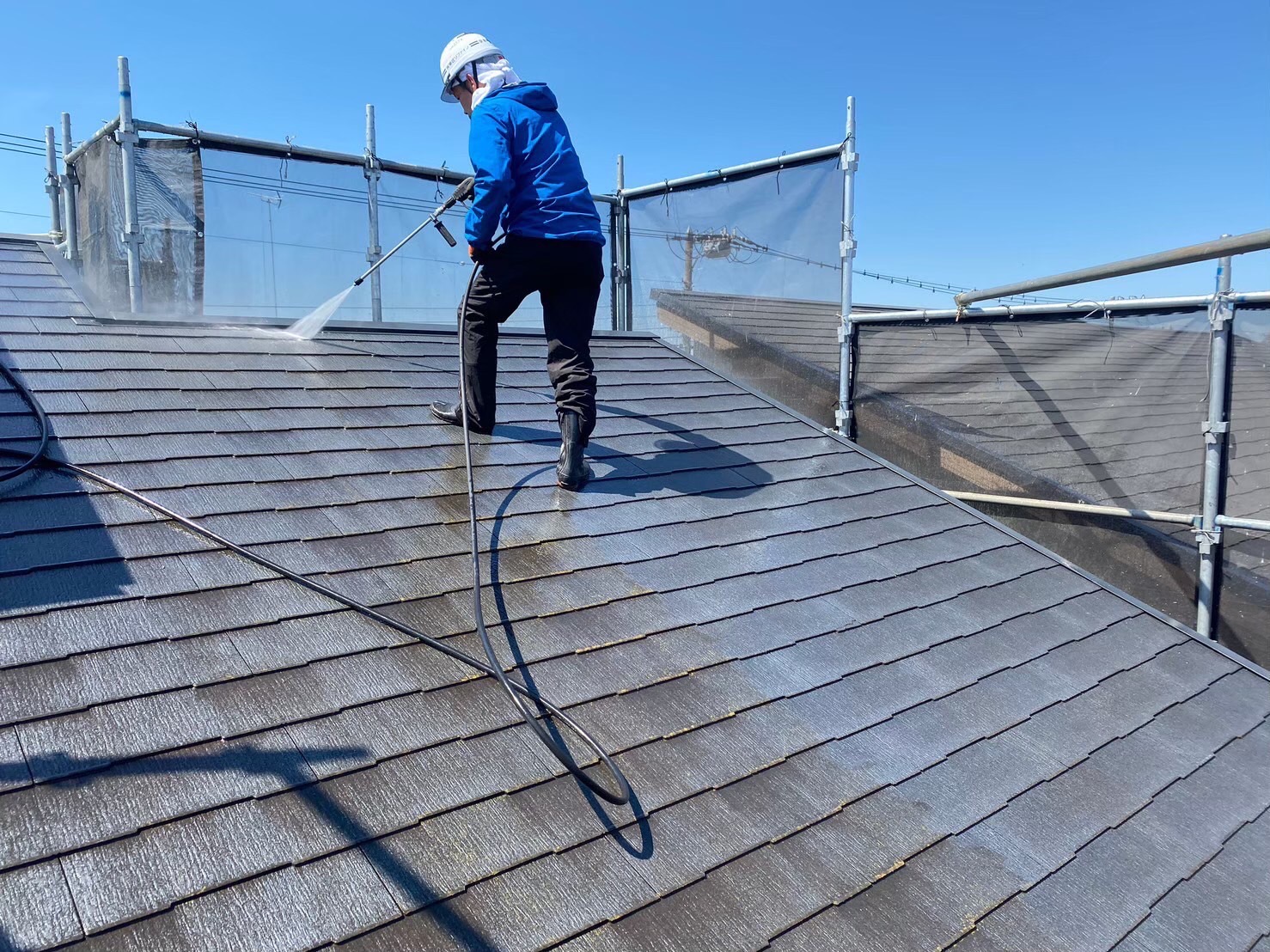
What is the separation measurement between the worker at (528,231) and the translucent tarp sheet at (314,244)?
6.97 ft

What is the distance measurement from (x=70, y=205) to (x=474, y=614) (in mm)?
6002

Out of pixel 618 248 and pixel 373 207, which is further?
pixel 618 248

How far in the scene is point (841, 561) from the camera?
3494 millimetres

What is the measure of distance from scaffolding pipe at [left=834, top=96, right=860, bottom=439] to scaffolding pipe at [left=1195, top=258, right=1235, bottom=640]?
2.22 m

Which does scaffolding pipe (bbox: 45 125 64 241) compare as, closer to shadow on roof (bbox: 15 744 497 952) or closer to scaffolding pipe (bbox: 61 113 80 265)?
scaffolding pipe (bbox: 61 113 80 265)

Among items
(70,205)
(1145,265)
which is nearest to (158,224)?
(70,205)

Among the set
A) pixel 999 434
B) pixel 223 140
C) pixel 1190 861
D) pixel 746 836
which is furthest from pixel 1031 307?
pixel 223 140

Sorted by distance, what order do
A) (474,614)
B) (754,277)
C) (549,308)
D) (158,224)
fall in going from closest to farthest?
(474,614) < (549,308) < (158,224) < (754,277)

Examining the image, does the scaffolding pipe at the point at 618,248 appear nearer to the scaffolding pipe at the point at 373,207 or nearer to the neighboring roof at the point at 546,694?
the scaffolding pipe at the point at 373,207

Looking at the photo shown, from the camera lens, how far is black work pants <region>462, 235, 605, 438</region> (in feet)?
11.6

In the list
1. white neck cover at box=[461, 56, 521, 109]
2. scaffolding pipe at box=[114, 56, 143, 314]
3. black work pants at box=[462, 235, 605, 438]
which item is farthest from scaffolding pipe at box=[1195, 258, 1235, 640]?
scaffolding pipe at box=[114, 56, 143, 314]

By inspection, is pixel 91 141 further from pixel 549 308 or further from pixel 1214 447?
pixel 1214 447

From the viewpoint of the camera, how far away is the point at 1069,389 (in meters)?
5.61

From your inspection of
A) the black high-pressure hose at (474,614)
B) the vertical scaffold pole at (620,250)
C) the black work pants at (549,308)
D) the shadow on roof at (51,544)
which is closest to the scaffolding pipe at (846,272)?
the vertical scaffold pole at (620,250)
